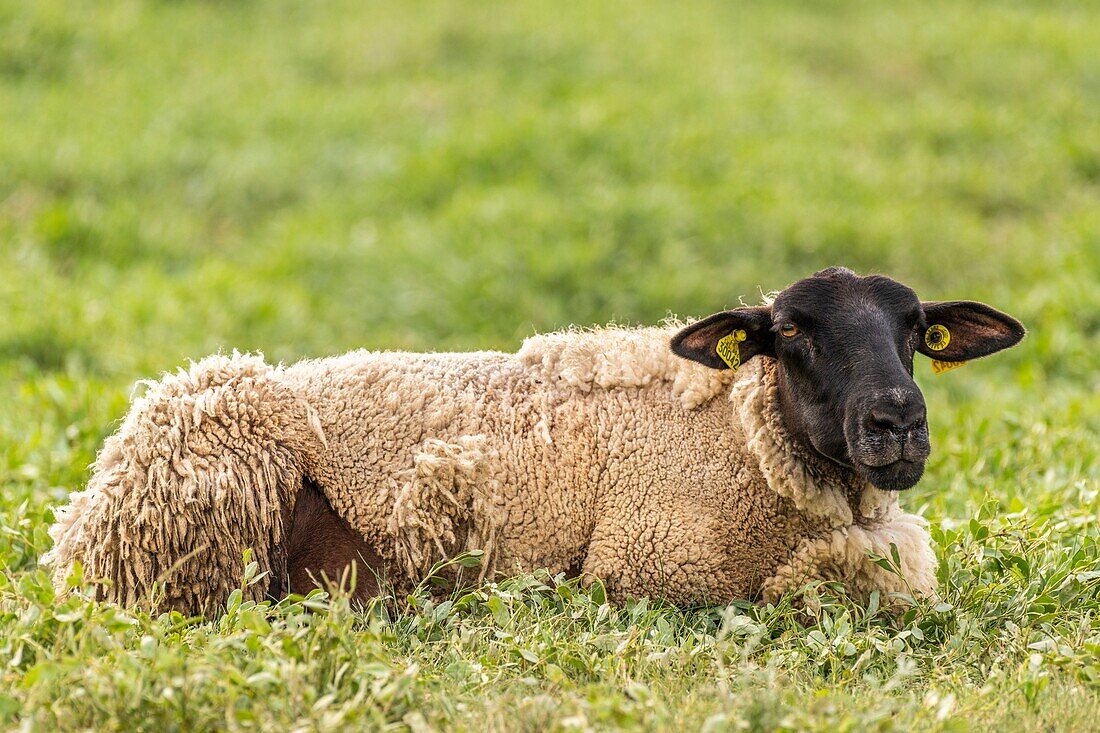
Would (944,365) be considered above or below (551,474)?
above

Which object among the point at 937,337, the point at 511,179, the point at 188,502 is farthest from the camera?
the point at 511,179

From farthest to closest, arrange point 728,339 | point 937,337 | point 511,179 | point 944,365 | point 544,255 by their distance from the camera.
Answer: point 511,179 → point 544,255 → point 944,365 → point 937,337 → point 728,339

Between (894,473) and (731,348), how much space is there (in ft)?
2.70

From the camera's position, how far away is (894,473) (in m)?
4.41

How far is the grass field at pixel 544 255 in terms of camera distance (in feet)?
12.1

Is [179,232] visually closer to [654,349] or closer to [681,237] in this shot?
[681,237]

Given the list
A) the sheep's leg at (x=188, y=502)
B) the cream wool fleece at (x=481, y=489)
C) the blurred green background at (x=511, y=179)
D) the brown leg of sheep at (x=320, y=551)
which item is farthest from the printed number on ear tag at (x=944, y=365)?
the sheep's leg at (x=188, y=502)

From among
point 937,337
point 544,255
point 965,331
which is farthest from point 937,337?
point 544,255

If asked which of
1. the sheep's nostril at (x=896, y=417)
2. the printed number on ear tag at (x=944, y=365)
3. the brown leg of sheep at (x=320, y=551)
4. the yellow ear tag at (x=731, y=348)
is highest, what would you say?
the yellow ear tag at (x=731, y=348)

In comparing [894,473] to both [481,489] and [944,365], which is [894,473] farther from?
[481,489]

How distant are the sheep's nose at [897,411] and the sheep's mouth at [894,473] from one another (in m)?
0.15

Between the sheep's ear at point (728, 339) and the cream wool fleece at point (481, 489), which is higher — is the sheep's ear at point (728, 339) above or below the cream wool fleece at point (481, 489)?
above

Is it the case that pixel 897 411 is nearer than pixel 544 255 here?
Yes

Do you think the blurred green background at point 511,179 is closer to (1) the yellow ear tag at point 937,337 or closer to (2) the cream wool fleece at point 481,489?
(1) the yellow ear tag at point 937,337
